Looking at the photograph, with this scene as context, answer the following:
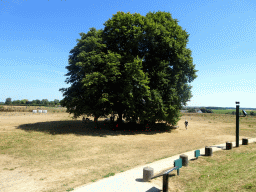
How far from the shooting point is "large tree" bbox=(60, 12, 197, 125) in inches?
796

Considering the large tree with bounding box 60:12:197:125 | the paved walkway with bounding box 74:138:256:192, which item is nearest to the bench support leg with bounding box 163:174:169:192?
the paved walkway with bounding box 74:138:256:192

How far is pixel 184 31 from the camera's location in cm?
2528

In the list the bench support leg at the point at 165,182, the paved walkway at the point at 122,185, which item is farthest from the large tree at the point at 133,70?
the bench support leg at the point at 165,182

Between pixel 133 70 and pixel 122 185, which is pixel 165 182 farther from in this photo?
pixel 133 70

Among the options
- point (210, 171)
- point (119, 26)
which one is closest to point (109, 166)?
point (210, 171)

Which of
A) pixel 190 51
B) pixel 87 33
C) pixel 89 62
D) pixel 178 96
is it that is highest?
pixel 87 33

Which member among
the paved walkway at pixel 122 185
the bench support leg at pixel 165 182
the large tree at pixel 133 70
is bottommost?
the paved walkway at pixel 122 185

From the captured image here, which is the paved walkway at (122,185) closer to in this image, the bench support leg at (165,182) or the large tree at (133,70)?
the bench support leg at (165,182)

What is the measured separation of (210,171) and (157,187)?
333 centimetres

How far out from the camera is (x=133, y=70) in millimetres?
19891

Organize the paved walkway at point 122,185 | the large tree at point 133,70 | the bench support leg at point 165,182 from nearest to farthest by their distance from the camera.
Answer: the bench support leg at point 165,182
the paved walkway at point 122,185
the large tree at point 133,70

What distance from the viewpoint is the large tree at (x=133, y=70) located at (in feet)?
66.3

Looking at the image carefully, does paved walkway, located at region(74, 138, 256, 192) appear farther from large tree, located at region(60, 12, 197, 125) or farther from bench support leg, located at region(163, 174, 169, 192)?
large tree, located at region(60, 12, 197, 125)

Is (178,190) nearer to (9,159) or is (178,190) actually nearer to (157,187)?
Answer: (157,187)
